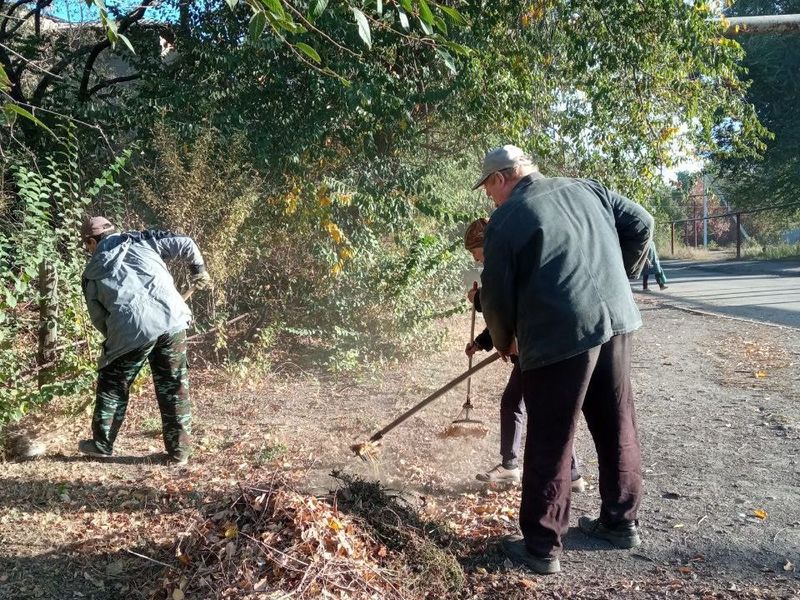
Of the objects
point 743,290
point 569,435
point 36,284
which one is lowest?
point 743,290

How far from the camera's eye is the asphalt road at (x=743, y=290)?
40.1 feet

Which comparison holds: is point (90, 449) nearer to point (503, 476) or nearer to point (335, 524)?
point (335, 524)

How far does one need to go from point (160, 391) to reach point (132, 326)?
54 centimetres

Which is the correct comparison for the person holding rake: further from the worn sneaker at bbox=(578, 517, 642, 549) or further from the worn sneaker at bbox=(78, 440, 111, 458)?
the worn sneaker at bbox=(78, 440, 111, 458)

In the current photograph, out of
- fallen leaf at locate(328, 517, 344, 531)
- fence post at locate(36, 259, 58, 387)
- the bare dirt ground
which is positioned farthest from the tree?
fallen leaf at locate(328, 517, 344, 531)

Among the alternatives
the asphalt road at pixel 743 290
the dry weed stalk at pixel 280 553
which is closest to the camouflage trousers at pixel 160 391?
the dry weed stalk at pixel 280 553

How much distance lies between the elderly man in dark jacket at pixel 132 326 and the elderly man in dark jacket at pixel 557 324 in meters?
2.52

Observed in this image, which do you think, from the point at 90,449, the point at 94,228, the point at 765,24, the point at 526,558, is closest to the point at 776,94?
the point at 765,24

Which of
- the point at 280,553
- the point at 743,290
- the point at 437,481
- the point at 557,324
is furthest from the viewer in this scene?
the point at 743,290

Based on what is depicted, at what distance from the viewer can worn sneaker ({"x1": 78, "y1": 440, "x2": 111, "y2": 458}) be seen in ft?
16.1

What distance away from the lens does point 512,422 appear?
4.38 metres

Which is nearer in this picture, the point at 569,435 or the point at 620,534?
the point at 569,435

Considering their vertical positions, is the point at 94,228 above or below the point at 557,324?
above

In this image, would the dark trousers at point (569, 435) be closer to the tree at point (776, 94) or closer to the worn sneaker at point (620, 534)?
the worn sneaker at point (620, 534)
